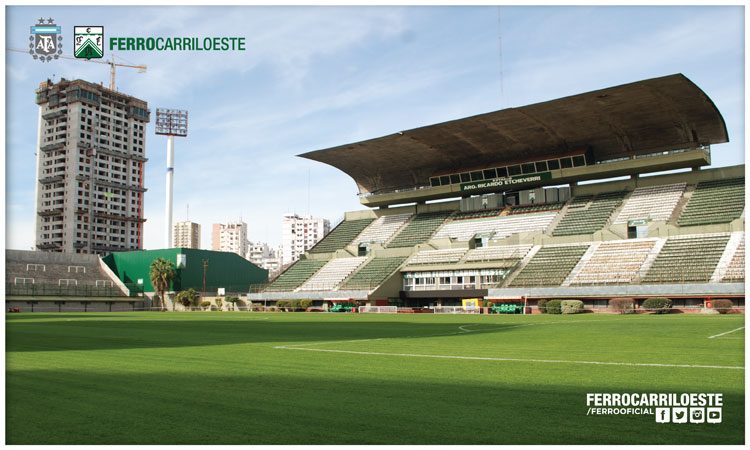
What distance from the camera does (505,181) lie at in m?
87.8

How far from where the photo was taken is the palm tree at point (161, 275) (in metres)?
107

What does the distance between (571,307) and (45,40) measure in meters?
51.6

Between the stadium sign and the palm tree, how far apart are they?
50962 mm

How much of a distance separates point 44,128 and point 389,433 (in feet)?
698

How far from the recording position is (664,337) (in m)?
24.2

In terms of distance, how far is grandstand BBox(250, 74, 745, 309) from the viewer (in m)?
64.2

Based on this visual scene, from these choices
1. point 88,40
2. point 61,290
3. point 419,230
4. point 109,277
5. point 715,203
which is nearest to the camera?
point 88,40

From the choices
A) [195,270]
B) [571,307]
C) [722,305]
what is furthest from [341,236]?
[722,305]

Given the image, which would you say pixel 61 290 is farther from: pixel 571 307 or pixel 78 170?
pixel 78 170

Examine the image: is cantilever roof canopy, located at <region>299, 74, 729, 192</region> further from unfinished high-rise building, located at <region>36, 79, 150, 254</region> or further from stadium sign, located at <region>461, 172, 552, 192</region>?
unfinished high-rise building, located at <region>36, 79, 150, 254</region>

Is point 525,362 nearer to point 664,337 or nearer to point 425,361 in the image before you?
point 425,361


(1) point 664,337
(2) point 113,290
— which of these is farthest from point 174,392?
(2) point 113,290

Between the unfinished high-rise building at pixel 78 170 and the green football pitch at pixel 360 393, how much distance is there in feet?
604

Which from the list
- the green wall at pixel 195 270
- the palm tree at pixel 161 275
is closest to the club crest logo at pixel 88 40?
the palm tree at pixel 161 275
